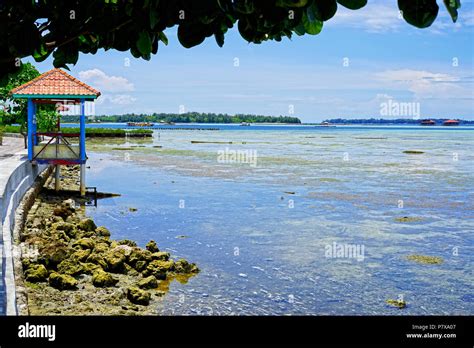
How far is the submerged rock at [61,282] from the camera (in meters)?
10.1

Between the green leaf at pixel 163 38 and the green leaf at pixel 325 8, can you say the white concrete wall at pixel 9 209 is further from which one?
the green leaf at pixel 325 8

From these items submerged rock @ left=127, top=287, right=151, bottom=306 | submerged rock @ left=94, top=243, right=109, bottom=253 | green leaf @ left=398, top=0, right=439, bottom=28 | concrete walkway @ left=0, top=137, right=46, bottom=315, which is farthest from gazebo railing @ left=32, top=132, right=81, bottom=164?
green leaf @ left=398, top=0, right=439, bottom=28

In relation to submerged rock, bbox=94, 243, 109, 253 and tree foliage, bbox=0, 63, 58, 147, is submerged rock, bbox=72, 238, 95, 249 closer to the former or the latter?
submerged rock, bbox=94, 243, 109, 253

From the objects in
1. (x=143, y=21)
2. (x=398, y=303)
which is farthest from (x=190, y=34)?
(x=398, y=303)

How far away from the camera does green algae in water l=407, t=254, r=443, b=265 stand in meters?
14.2

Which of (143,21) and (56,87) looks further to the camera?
(56,87)

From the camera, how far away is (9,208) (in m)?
12.1

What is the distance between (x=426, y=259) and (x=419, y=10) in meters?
13.4

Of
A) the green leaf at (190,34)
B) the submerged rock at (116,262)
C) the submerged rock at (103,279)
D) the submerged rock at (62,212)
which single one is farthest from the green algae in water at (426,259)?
the green leaf at (190,34)

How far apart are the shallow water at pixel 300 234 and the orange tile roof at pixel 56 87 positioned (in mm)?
4315

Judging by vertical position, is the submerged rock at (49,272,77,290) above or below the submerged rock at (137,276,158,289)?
above

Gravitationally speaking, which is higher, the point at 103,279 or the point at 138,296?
the point at 103,279

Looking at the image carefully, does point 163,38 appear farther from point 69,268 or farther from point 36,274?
point 69,268

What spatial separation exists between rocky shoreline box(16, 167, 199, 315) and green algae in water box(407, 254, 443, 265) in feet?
19.1
